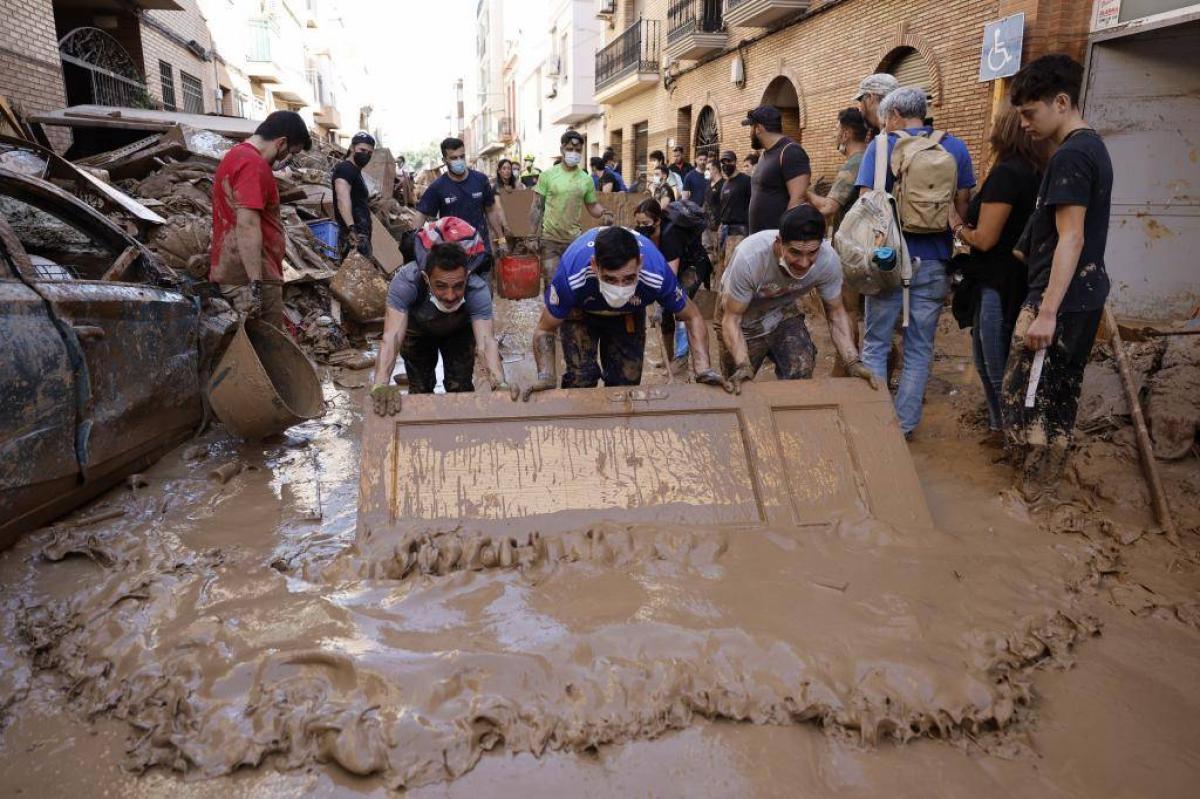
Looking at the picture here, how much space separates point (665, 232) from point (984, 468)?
9.39 feet

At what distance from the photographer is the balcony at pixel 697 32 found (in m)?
15.8

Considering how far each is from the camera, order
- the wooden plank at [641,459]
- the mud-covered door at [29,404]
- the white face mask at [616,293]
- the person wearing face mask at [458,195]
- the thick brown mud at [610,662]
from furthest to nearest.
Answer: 1. the person wearing face mask at [458,195]
2. the white face mask at [616,293]
3. the wooden plank at [641,459]
4. the mud-covered door at [29,404]
5. the thick brown mud at [610,662]

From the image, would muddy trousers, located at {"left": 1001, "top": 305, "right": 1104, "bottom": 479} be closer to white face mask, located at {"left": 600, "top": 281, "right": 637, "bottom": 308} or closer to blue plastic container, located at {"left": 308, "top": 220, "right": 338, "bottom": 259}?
white face mask, located at {"left": 600, "top": 281, "right": 637, "bottom": 308}

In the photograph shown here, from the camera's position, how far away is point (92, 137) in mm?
9641

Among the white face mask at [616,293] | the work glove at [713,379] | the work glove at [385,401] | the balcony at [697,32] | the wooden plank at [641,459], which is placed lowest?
the wooden plank at [641,459]

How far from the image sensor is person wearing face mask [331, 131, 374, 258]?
768cm

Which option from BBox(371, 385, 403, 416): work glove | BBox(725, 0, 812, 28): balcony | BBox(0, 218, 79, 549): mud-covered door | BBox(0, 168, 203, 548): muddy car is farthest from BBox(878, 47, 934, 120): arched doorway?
BBox(0, 218, 79, 549): mud-covered door

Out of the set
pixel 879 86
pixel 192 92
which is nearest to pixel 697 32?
pixel 192 92

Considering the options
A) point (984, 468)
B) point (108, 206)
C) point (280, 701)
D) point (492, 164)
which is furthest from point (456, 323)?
point (492, 164)

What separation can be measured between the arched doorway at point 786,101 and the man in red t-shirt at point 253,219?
11.3 metres

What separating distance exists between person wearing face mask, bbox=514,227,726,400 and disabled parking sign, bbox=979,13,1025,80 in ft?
19.7

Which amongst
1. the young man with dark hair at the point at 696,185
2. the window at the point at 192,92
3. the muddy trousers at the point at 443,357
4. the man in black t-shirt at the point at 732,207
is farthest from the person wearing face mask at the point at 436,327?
the window at the point at 192,92

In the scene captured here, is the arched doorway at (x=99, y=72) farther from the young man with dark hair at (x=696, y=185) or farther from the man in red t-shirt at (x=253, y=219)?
the man in red t-shirt at (x=253, y=219)

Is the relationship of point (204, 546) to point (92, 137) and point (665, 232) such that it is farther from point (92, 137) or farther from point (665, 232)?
point (92, 137)
